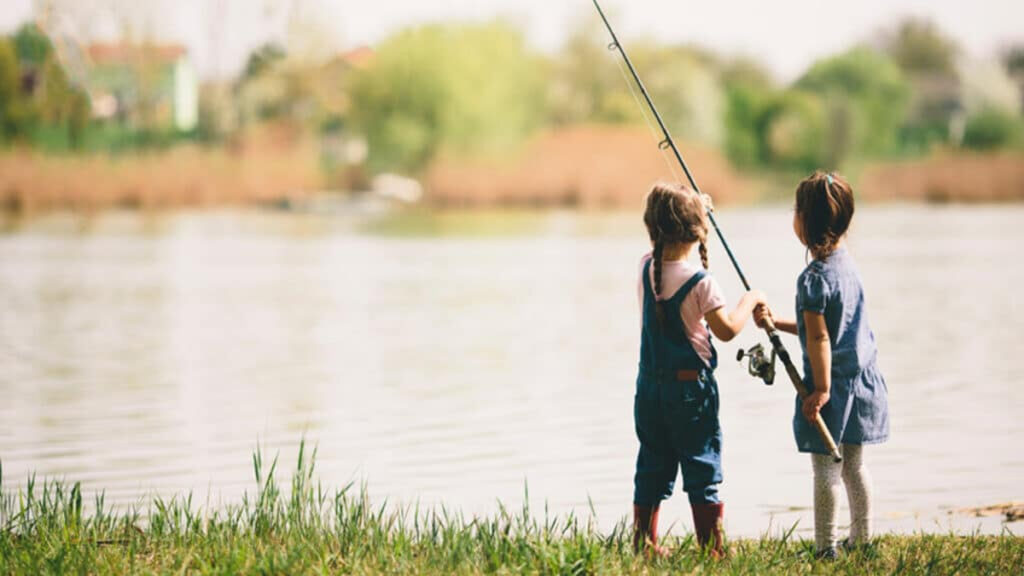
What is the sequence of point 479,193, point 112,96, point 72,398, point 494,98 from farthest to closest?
point 112,96
point 494,98
point 479,193
point 72,398

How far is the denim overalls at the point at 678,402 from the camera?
184 inches

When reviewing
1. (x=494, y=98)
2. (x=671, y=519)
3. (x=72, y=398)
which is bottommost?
(x=671, y=519)

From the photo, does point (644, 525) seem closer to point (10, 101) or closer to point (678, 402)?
point (678, 402)

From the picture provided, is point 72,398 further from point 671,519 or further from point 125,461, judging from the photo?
point 671,519

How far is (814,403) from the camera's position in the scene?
4.66 meters

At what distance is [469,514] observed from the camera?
6.18 metres

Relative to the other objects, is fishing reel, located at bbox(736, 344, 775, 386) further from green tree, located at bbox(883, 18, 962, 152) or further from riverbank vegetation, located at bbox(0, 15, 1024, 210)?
green tree, located at bbox(883, 18, 962, 152)

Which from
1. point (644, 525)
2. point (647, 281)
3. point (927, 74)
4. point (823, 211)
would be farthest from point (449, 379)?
point (927, 74)

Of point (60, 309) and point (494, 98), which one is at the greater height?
point (494, 98)

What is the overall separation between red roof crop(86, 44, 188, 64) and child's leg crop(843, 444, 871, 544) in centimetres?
5083

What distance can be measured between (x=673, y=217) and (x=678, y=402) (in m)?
0.53

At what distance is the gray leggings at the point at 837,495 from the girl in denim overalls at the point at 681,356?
0.29 meters

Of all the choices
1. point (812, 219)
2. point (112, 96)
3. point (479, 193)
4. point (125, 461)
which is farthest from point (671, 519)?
point (112, 96)

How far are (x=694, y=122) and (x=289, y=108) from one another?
15.6 metres
